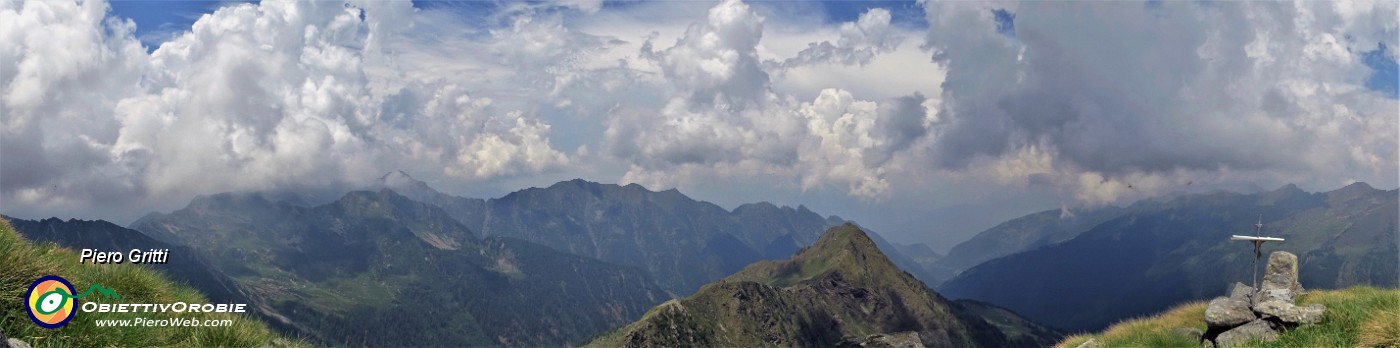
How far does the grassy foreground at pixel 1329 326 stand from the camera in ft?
59.9

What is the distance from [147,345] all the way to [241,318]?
2.15 meters

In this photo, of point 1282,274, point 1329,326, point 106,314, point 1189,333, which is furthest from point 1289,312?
point 106,314

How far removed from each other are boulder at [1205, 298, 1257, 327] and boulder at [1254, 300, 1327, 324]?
2.73 ft

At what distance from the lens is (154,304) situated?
15547mm

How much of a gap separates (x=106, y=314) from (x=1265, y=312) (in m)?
31.6

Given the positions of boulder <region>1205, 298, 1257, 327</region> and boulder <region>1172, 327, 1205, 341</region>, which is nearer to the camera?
boulder <region>1205, 298, 1257, 327</region>

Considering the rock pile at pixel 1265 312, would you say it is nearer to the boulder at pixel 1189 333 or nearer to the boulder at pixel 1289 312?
the boulder at pixel 1289 312

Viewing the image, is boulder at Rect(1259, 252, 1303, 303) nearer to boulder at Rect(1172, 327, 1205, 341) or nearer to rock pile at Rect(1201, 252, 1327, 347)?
rock pile at Rect(1201, 252, 1327, 347)

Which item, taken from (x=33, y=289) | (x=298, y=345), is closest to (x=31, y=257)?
(x=33, y=289)

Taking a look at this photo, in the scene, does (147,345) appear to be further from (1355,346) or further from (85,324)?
(1355,346)

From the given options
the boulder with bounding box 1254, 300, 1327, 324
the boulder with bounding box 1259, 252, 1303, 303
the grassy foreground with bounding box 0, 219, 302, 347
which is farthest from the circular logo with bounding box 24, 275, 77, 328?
the boulder with bounding box 1259, 252, 1303, 303

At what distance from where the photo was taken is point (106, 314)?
13789 mm

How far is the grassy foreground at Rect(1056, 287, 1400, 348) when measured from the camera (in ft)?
59.9

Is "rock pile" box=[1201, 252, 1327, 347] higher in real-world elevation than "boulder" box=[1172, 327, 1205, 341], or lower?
higher
